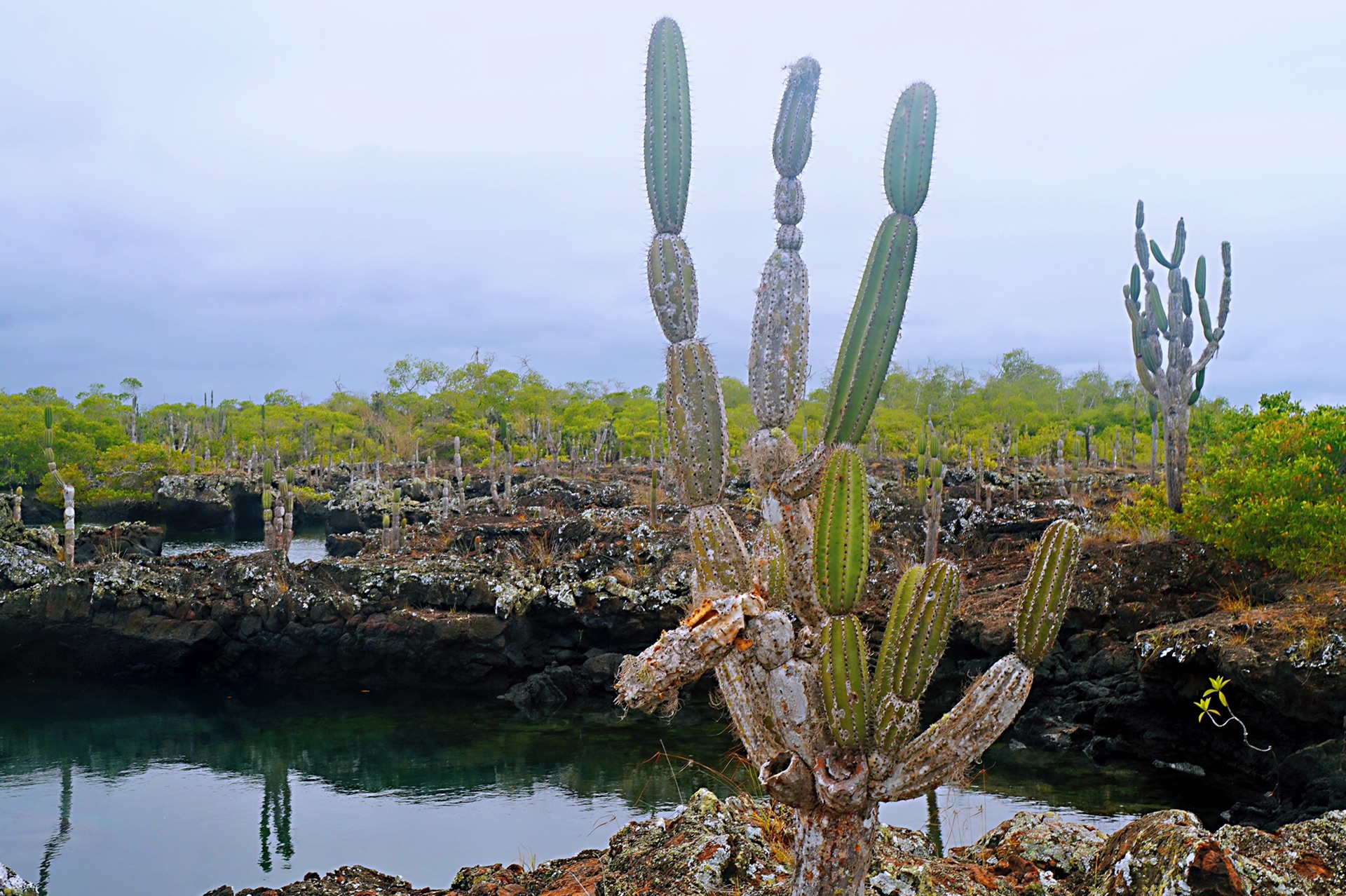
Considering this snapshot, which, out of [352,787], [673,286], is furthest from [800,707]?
[352,787]

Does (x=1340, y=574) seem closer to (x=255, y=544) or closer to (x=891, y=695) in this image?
(x=891, y=695)

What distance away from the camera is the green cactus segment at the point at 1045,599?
15.6 feet

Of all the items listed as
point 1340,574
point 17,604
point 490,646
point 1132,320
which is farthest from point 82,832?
point 1132,320

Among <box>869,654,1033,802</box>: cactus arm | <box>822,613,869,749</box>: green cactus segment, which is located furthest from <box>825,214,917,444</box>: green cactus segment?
<box>869,654,1033,802</box>: cactus arm

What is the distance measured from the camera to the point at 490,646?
16.6 metres

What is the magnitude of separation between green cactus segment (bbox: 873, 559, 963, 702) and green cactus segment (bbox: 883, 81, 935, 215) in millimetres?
1810

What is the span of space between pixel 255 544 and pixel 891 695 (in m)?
35.4

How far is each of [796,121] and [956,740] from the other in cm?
333

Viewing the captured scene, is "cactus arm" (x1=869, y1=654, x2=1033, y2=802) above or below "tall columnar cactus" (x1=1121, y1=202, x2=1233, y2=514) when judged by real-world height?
below

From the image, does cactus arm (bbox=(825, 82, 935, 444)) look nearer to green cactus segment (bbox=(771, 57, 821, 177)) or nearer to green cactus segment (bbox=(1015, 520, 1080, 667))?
green cactus segment (bbox=(771, 57, 821, 177))

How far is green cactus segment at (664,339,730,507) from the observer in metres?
4.91

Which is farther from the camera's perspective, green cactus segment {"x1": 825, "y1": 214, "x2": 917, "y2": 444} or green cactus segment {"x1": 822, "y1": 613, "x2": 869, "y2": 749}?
green cactus segment {"x1": 825, "y1": 214, "x2": 917, "y2": 444}

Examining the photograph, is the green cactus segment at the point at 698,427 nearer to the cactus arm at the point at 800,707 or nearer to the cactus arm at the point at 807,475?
the cactus arm at the point at 807,475

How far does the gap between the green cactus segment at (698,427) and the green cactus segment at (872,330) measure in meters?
0.56
